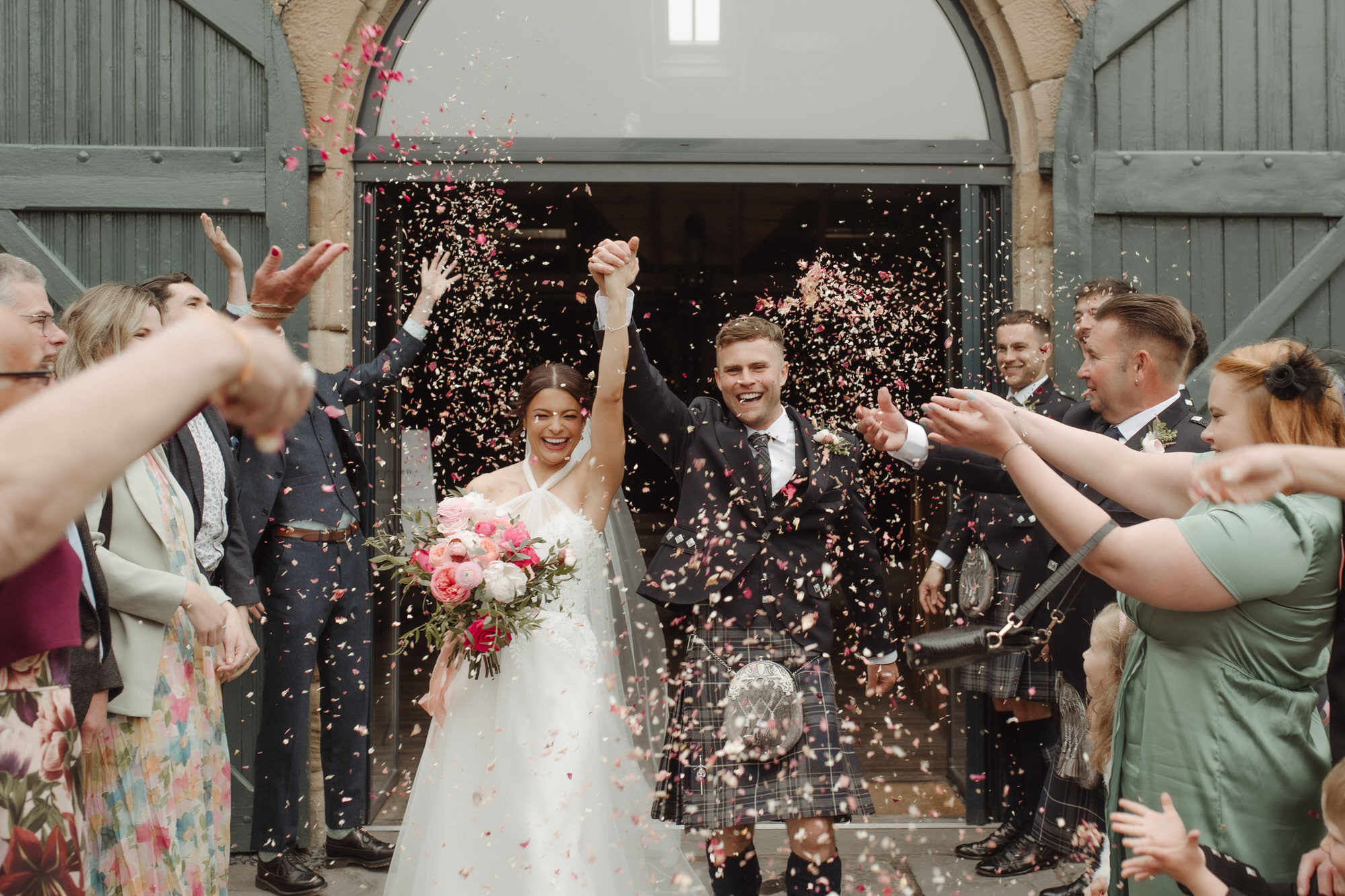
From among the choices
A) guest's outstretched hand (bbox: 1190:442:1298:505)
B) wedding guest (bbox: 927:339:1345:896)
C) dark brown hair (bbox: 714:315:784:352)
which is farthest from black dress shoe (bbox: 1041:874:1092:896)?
guest's outstretched hand (bbox: 1190:442:1298:505)

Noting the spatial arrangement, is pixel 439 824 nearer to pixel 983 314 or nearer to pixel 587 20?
pixel 983 314

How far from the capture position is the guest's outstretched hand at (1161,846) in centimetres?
177

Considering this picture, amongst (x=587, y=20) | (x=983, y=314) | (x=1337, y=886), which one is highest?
(x=587, y=20)

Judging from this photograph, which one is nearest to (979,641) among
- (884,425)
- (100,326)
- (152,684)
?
(884,425)

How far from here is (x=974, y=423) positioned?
2.18 m

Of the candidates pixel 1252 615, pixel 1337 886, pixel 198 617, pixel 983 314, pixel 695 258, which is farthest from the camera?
pixel 695 258

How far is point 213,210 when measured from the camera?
4008mm

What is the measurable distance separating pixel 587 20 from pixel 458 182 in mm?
905

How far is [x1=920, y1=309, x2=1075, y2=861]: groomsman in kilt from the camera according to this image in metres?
3.85

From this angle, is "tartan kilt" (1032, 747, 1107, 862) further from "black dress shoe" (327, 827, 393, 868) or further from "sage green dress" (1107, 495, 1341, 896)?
"black dress shoe" (327, 827, 393, 868)

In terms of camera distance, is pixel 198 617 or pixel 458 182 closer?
pixel 198 617

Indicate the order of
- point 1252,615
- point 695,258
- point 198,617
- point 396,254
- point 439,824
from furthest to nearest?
point 695,258, point 396,254, point 439,824, point 198,617, point 1252,615

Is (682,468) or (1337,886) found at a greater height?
(682,468)

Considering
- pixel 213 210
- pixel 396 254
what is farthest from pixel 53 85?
pixel 396 254
